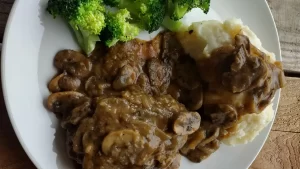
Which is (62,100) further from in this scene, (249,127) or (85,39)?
(249,127)

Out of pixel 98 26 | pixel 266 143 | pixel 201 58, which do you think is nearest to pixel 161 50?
pixel 201 58

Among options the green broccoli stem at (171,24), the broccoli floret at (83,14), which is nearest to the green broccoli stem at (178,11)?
the green broccoli stem at (171,24)

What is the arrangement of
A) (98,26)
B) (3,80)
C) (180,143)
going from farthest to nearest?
(180,143)
(98,26)
(3,80)

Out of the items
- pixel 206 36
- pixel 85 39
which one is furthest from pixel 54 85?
pixel 206 36

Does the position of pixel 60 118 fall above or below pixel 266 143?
above

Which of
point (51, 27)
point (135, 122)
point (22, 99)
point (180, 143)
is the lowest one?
point (180, 143)

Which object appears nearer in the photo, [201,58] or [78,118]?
[78,118]

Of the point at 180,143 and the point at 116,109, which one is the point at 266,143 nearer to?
the point at 180,143

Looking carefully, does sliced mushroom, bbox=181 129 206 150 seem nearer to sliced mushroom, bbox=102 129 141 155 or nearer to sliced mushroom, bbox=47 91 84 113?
sliced mushroom, bbox=102 129 141 155
